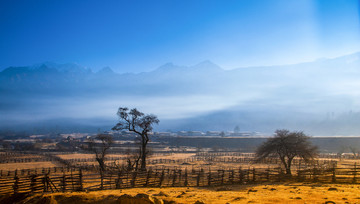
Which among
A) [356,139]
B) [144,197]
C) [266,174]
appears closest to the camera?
[144,197]

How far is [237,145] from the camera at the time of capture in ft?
389

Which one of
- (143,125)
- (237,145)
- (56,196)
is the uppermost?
(143,125)

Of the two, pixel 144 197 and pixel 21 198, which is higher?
pixel 144 197

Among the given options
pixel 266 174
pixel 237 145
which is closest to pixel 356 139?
pixel 237 145

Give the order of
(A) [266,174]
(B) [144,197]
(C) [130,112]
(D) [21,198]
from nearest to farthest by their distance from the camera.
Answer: (B) [144,197] < (D) [21,198] < (A) [266,174] < (C) [130,112]

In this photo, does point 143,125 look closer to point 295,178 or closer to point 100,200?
point 295,178

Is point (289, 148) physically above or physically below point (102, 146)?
above

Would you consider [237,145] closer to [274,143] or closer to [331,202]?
[274,143]

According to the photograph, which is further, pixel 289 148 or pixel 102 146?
pixel 102 146

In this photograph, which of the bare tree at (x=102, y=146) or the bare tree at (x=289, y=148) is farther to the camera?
the bare tree at (x=102, y=146)

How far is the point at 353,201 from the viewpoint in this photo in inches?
512

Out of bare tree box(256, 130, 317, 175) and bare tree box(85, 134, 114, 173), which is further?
bare tree box(85, 134, 114, 173)

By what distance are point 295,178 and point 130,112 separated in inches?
851

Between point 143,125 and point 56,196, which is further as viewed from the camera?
point 143,125
